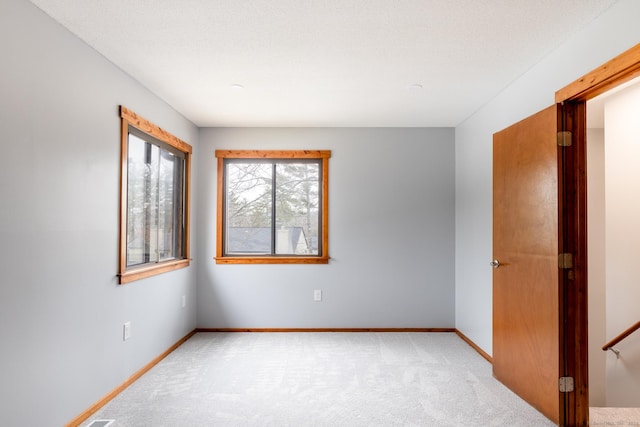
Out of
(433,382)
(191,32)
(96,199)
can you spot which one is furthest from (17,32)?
(433,382)

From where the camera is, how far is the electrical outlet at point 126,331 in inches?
116

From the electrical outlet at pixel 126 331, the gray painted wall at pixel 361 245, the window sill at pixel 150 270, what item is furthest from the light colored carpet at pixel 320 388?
the window sill at pixel 150 270

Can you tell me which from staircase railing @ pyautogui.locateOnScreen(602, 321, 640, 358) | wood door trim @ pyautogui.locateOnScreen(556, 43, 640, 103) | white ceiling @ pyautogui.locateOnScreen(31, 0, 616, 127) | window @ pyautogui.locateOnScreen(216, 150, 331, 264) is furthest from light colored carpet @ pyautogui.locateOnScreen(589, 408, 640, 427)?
window @ pyautogui.locateOnScreen(216, 150, 331, 264)

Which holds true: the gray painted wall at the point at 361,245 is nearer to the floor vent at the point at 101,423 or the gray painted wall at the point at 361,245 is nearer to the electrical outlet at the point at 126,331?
the electrical outlet at the point at 126,331

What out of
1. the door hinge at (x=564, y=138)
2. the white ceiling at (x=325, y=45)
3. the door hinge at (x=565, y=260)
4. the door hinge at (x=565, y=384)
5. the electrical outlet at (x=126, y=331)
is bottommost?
the door hinge at (x=565, y=384)

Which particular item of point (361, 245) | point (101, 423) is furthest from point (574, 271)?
point (101, 423)

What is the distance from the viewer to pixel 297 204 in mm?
4664

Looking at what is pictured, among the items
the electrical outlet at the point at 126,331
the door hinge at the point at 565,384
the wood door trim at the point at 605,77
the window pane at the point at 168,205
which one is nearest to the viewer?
the wood door trim at the point at 605,77

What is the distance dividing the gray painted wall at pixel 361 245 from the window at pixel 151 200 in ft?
1.33

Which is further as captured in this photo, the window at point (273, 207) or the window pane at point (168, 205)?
the window at point (273, 207)

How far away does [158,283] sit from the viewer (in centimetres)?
358

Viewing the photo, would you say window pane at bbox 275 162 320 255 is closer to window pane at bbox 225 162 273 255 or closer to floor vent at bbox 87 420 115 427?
window pane at bbox 225 162 273 255

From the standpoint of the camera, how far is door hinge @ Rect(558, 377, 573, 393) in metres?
2.36

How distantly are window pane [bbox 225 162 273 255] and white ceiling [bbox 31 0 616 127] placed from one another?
3.43 ft
